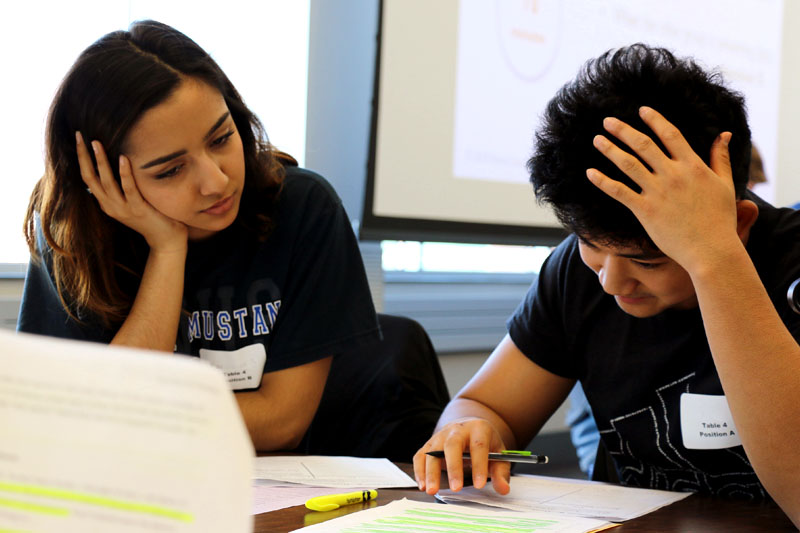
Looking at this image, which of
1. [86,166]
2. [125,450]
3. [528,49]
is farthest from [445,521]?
[528,49]

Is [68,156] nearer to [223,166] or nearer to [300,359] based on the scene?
[223,166]

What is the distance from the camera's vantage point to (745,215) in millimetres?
1040

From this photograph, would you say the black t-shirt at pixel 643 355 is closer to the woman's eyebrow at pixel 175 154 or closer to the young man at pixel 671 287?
the young man at pixel 671 287

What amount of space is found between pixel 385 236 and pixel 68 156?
1264mm

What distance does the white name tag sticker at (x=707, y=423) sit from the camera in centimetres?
104

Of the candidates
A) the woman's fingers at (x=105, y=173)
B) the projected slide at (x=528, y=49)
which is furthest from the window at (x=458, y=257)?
the woman's fingers at (x=105, y=173)

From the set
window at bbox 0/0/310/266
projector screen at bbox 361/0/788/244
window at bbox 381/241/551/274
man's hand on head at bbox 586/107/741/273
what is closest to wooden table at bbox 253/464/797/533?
man's hand on head at bbox 586/107/741/273

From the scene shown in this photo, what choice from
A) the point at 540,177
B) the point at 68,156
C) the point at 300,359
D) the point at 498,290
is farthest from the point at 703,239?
the point at 498,290

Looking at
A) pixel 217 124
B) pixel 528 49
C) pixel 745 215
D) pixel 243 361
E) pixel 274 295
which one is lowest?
pixel 243 361

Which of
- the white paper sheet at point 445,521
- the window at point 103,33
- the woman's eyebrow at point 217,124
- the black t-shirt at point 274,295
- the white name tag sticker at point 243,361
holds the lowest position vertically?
the white paper sheet at point 445,521

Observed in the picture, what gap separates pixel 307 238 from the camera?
1425 mm

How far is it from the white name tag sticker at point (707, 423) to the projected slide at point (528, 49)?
1.59 meters

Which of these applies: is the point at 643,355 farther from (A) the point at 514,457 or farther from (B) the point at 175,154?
(B) the point at 175,154

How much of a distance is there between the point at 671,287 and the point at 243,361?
2.29 feet
